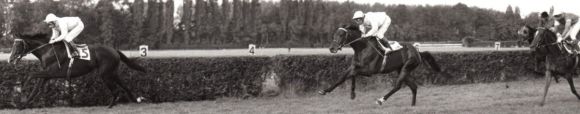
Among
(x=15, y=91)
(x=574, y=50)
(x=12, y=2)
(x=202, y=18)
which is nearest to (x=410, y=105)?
(x=574, y=50)

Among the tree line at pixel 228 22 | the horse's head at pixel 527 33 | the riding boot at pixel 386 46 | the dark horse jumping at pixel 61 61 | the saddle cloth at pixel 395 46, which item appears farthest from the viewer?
the tree line at pixel 228 22

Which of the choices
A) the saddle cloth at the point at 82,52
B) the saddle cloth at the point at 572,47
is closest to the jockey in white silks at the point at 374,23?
the saddle cloth at the point at 572,47

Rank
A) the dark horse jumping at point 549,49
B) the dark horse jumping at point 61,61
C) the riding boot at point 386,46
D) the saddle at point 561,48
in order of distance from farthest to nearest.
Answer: the saddle at point 561,48, the dark horse jumping at point 549,49, the riding boot at point 386,46, the dark horse jumping at point 61,61

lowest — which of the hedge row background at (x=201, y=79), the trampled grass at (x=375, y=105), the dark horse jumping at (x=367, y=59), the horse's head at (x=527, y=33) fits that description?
the trampled grass at (x=375, y=105)

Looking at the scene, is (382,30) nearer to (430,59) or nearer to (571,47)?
(430,59)

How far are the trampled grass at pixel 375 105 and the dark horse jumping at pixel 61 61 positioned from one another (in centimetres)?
40

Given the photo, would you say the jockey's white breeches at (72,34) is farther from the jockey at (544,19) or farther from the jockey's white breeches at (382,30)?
the jockey at (544,19)

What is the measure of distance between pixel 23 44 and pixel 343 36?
439 cm

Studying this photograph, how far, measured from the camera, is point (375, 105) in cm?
960

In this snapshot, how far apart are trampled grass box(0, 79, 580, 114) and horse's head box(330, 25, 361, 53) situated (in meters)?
0.87

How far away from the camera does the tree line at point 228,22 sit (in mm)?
54875

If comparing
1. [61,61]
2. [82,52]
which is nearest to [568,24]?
[82,52]

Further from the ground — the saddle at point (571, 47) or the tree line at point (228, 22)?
the saddle at point (571, 47)

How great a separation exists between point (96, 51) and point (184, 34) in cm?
5505
